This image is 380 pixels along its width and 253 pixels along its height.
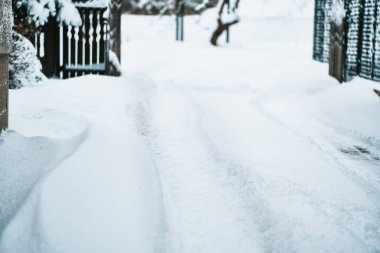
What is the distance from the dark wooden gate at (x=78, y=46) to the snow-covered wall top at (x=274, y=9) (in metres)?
16.2

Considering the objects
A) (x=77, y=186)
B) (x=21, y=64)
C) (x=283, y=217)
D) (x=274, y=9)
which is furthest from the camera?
(x=274, y=9)

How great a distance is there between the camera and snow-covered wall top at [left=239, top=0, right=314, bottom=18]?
79.9 feet

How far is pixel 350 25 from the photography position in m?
9.16

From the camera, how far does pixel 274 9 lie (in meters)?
25.1

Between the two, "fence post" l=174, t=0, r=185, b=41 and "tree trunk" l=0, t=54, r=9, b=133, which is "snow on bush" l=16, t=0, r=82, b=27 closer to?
"tree trunk" l=0, t=54, r=9, b=133

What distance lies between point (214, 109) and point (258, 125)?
3.52 feet

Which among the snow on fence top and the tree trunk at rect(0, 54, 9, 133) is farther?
the snow on fence top

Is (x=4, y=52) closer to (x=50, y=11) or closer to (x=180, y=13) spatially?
(x=50, y=11)

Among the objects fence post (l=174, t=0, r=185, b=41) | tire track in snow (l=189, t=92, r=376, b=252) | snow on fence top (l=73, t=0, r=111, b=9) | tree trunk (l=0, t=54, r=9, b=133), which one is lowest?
tire track in snow (l=189, t=92, r=376, b=252)

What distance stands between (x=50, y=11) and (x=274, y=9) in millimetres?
18232

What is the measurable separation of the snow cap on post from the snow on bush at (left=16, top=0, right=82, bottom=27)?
4085 millimetres

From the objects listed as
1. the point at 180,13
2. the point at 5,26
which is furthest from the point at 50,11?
the point at 180,13

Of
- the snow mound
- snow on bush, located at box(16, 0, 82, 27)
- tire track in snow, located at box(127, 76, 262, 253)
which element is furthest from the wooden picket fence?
the snow mound

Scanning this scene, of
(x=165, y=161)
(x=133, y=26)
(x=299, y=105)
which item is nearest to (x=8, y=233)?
(x=165, y=161)
